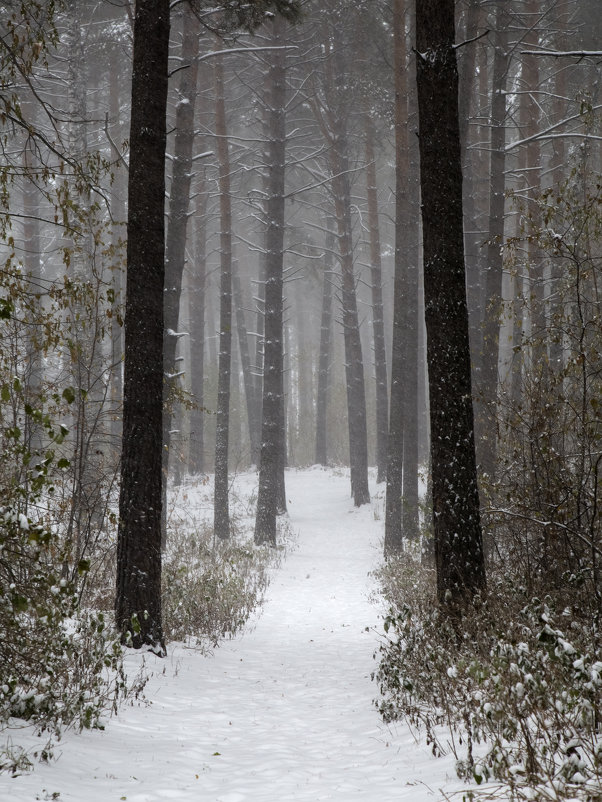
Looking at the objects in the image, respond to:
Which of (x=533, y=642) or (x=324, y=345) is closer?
(x=533, y=642)

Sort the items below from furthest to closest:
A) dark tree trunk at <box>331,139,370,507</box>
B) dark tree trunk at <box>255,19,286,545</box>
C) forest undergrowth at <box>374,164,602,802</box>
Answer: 1. dark tree trunk at <box>331,139,370,507</box>
2. dark tree trunk at <box>255,19,286,545</box>
3. forest undergrowth at <box>374,164,602,802</box>

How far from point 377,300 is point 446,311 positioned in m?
15.8

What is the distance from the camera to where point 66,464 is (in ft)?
10.8

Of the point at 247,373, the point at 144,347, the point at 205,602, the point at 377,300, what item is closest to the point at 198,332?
the point at 247,373

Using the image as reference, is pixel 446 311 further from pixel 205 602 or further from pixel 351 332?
pixel 351 332

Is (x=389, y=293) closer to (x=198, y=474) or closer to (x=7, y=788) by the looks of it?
(x=198, y=474)

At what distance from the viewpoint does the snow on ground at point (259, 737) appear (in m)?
3.59

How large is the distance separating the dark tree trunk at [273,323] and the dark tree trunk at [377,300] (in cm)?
291

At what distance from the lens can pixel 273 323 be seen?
51.9 feet

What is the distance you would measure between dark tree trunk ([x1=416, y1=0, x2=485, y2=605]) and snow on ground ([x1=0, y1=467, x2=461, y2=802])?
1.59 metres

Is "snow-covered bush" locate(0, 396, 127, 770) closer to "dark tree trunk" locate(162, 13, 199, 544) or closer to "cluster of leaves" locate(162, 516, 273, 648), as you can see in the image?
"cluster of leaves" locate(162, 516, 273, 648)

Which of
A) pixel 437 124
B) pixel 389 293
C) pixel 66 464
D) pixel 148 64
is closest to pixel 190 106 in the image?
pixel 148 64

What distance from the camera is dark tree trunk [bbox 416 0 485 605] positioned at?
568 cm

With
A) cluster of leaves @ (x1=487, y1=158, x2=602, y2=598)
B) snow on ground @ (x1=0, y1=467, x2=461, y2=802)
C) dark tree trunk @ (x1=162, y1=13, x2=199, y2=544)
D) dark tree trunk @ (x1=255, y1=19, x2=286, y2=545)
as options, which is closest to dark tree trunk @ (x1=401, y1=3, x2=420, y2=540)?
dark tree trunk @ (x1=255, y1=19, x2=286, y2=545)
